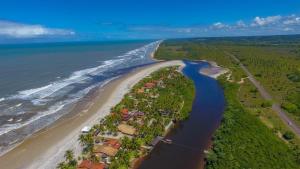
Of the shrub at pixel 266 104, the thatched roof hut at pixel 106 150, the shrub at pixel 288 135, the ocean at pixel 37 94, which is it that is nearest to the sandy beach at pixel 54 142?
the ocean at pixel 37 94

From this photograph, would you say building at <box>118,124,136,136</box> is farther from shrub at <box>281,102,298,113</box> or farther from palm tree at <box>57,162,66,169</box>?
shrub at <box>281,102,298,113</box>

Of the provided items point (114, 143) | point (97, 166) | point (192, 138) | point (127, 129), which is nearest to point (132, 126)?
point (127, 129)

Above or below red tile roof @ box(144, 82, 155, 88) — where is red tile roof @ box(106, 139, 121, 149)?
below

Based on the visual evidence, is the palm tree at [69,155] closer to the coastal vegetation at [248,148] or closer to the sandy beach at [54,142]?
the sandy beach at [54,142]

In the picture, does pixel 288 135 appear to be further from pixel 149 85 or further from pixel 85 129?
pixel 149 85

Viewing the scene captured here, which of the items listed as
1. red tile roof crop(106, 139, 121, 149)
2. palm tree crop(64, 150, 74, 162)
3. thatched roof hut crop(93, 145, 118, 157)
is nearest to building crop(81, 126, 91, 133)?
red tile roof crop(106, 139, 121, 149)

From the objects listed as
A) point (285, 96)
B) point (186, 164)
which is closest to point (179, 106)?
point (186, 164)

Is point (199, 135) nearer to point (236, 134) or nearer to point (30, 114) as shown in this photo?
point (236, 134)
